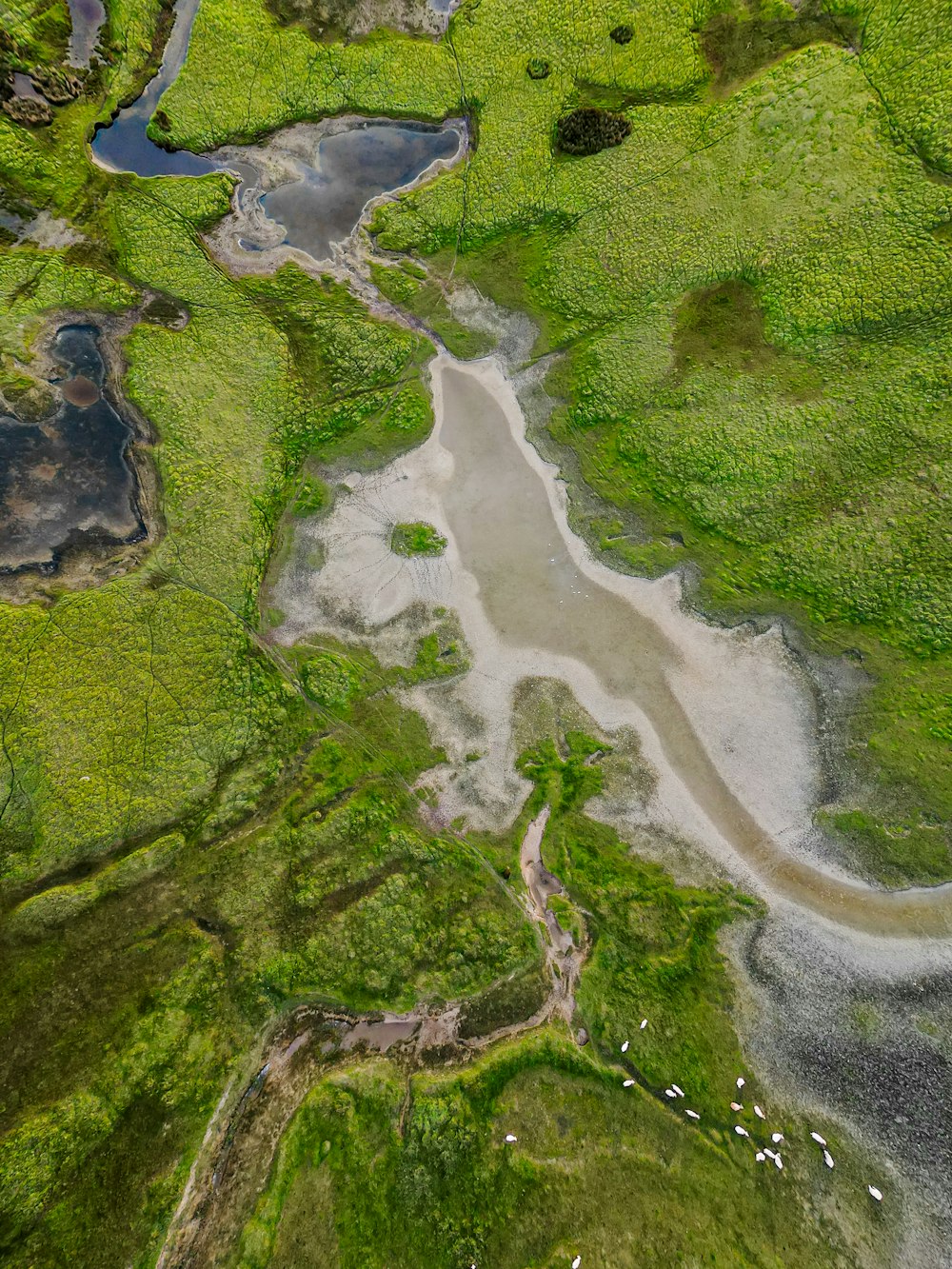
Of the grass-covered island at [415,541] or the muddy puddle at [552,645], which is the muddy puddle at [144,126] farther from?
the grass-covered island at [415,541]

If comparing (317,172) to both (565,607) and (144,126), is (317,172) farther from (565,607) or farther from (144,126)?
(565,607)

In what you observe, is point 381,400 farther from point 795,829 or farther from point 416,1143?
point 416,1143

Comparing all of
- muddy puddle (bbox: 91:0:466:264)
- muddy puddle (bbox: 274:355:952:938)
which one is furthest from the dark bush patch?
muddy puddle (bbox: 274:355:952:938)

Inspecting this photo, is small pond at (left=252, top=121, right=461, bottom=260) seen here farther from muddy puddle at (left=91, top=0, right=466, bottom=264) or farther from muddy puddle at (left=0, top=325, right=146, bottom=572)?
muddy puddle at (left=0, top=325, right=146, bottom=572)

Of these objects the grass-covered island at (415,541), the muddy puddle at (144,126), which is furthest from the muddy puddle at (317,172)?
the grass-covered island at (415,541)

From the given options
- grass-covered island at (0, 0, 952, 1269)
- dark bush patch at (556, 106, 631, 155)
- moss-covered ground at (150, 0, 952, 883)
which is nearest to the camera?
grass-covered island at (0, 0, 952, 1269)

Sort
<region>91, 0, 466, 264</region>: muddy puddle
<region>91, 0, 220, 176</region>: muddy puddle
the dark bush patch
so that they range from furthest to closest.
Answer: <region>91, 0, 466, 264</region>: muddy puddle
<region>91, 0, 220, 176</region>: muddy puddle
the dark bush patch

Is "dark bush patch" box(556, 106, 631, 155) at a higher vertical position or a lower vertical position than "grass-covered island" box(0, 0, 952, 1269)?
higher
